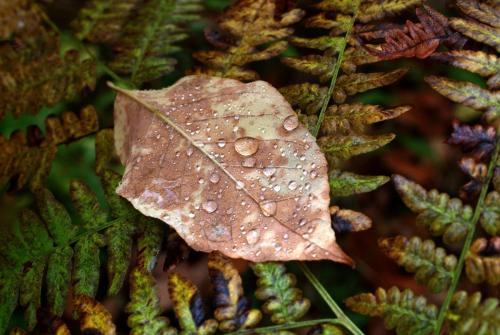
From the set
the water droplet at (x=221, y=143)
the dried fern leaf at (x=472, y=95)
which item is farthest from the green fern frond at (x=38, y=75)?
the dried fern leaf at (x=472, y=95)

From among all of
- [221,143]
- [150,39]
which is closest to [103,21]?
[150,39]

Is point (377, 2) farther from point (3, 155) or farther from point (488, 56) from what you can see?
point (3, 155)

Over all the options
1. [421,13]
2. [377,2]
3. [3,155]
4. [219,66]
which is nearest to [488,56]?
[421,13]

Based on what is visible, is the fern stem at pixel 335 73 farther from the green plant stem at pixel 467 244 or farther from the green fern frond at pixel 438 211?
the green plant stem at pixel 467 244

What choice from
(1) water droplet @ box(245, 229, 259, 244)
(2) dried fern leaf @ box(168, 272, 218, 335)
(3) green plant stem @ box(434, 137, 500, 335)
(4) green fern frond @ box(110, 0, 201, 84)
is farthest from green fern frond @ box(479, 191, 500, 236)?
(4) green fern frond @ box(110, 0, 201, 84)

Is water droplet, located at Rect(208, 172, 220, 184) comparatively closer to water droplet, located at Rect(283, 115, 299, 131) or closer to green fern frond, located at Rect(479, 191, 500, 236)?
water droplet, located at Rect(283, 115, 299, 131)
